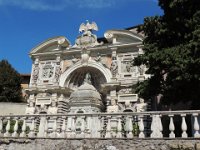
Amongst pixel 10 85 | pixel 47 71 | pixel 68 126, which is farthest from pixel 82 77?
pixel 68 126

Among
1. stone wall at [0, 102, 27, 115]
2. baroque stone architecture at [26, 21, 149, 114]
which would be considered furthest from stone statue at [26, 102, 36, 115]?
stone wall at [0, 102, 27, 115]

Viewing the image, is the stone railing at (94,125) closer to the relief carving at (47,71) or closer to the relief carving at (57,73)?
the relief carving at (57,73)

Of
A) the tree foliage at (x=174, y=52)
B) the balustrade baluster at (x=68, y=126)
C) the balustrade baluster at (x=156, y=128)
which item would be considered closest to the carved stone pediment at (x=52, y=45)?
the tree foliage at (x=174, y=52)

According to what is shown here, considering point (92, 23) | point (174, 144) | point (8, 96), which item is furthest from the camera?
point (8, 96)

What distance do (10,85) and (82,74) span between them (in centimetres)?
704

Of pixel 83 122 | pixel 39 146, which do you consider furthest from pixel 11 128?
pixel 83 122

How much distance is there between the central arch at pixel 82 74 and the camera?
20.9 meters

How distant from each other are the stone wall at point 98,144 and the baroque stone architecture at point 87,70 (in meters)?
10.3

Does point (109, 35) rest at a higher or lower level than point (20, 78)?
higher

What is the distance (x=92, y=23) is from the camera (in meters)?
23.1

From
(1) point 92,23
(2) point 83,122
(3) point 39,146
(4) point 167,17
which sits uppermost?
(1) point 92,23

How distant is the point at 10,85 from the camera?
25.0 meters

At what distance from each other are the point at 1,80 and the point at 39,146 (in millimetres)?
17700

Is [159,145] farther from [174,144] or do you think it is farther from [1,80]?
[1,80]
